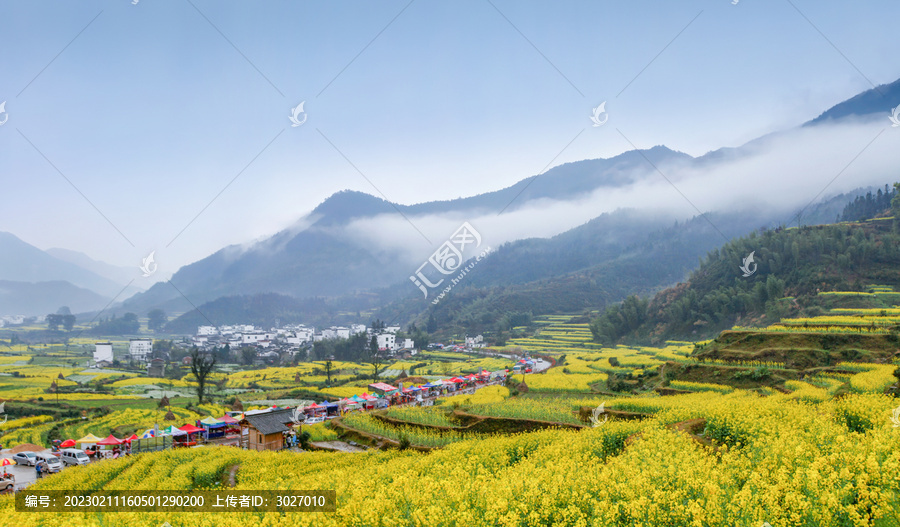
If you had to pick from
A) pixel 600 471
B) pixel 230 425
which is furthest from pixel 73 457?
pixel 600 471

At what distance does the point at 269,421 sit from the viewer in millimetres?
17328

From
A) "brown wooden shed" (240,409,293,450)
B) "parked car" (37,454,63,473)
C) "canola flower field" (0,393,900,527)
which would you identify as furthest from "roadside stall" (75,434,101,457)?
"canola flower field" (0,393,900,527)

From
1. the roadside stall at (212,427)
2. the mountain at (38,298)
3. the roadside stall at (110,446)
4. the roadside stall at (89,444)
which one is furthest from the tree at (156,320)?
the roadside stall at (89,444)

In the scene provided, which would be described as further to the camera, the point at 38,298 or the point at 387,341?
the point at 38,298

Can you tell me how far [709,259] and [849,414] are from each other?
2061 inches

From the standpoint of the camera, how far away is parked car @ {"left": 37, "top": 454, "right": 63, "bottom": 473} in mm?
17406

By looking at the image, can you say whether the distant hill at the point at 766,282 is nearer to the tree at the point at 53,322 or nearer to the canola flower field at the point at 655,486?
the canola flower field at the point at 655,486

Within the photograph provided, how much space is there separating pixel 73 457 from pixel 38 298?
213127 millimetres

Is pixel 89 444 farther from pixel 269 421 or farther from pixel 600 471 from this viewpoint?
pixel 600 471
